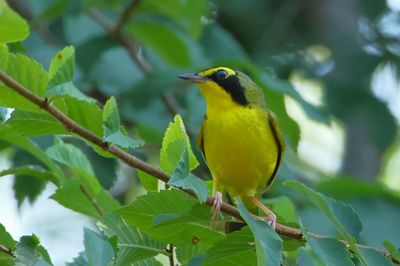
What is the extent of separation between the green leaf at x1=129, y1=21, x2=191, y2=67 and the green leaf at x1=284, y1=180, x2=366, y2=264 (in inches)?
105

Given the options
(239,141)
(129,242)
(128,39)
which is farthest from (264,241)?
(128,39)

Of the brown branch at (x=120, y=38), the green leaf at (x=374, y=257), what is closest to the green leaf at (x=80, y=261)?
the green leaf at (x=374, y=257)

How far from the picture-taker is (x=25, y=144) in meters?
3.08

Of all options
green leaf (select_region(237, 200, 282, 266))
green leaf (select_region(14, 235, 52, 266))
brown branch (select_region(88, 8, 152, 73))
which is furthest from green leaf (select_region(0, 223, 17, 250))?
brown branch (select_region(88, 8, 152, 73))

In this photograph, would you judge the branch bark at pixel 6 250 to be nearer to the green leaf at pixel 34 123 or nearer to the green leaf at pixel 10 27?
the green leaf at pixel 34 123

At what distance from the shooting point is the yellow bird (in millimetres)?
3820

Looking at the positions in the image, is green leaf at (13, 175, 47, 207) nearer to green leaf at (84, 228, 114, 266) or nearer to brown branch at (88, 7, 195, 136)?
brown branch at (88, 7, 195, 136)

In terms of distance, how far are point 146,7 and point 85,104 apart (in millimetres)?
2847

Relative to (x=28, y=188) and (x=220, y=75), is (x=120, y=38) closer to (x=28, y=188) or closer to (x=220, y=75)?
(x=220, y=75)

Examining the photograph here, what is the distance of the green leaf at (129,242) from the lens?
273 cm

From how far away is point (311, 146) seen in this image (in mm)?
9984

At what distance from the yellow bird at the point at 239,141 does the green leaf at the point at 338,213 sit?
2.36 ft

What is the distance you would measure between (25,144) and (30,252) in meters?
0.58

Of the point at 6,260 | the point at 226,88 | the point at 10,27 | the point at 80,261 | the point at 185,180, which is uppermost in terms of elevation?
the point at 226,88
